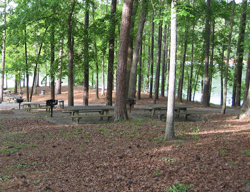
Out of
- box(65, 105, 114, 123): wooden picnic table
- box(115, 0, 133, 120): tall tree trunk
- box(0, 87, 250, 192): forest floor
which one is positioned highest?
box(115, 0, 133, 120): tall tree trunk

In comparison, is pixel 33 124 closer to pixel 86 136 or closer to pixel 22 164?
pixel 86 136

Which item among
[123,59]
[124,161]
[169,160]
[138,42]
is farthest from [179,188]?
[138,42]

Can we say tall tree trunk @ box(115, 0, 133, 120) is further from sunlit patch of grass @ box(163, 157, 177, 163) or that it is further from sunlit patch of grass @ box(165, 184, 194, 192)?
sunlit patch of grass @ box(165, 184, 194, 192)

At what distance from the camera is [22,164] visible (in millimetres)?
5203

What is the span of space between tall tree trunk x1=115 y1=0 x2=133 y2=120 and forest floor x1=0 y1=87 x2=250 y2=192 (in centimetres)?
222

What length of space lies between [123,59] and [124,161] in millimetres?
5451

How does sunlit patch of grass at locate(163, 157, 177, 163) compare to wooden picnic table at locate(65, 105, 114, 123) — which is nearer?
sunlit patch of grass at locate(163, 157, 177, 163)

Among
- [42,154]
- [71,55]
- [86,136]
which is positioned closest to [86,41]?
[71,55]

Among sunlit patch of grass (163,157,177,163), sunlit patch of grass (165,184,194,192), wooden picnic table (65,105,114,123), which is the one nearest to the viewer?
sunlit patch of grass (165,184,194,192)

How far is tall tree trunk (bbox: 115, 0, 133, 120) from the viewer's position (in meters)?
9.59

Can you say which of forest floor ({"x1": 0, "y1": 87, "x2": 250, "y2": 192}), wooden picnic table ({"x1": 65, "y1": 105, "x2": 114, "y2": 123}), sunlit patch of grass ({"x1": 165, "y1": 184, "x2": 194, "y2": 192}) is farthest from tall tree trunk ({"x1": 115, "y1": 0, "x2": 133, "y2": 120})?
sunlit patch of grass ({"x1": 165, "y1": 184, "x2": 194, "y2": 192})

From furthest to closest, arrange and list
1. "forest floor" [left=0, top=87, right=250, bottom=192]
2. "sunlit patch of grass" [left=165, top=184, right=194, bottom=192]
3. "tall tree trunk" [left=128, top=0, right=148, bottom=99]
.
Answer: "tall tree trunk" [left=128, top=0, right=148, bottom=99]
"forest floor" [left=0, top=87, right=250, bottom=192]
"sunlit patch of grass" [left=165, top=184, right=194, bottom=192]

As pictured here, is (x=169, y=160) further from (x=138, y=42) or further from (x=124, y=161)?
(x=138, y=42)

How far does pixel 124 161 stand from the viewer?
5.09 m
